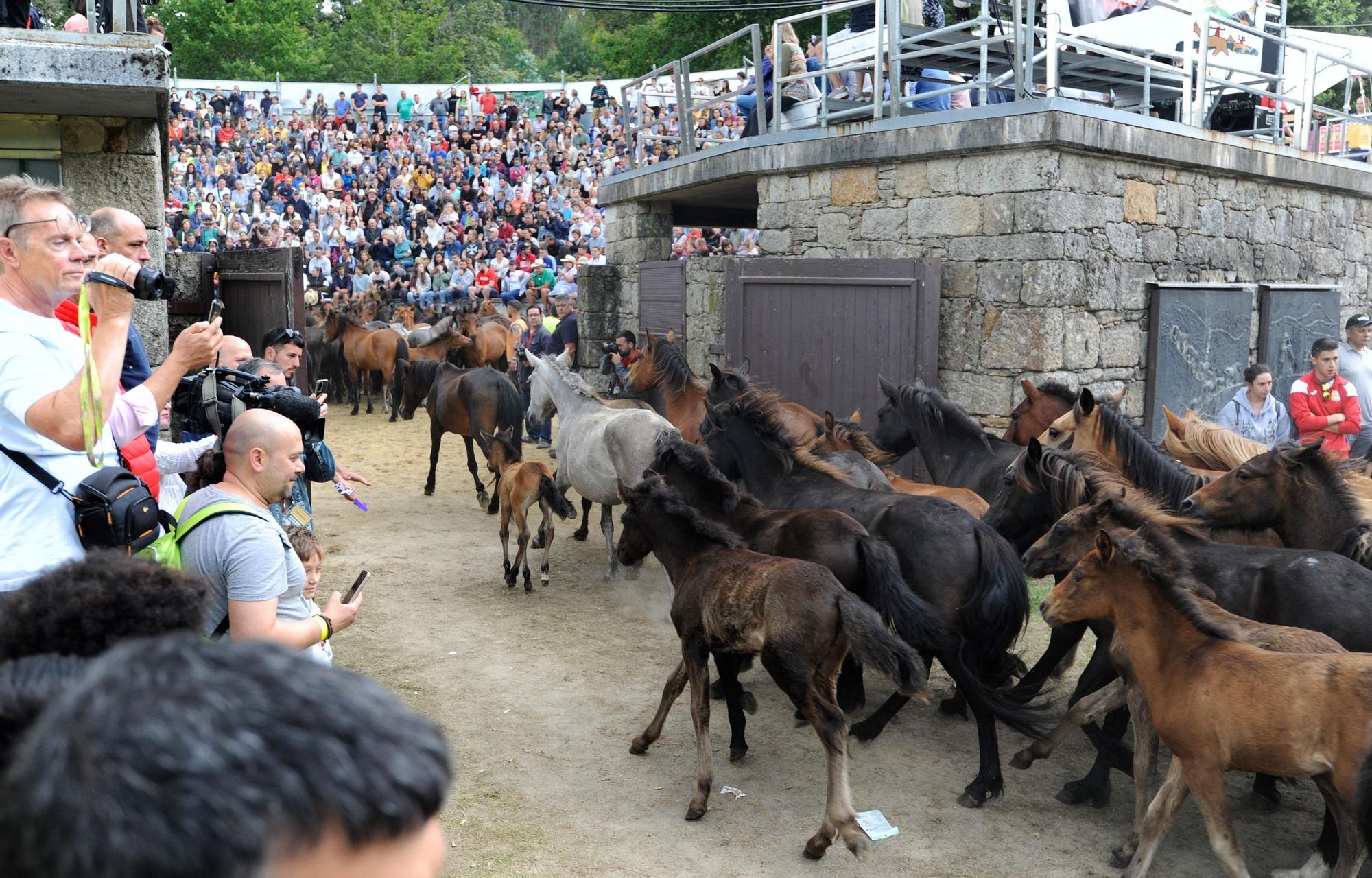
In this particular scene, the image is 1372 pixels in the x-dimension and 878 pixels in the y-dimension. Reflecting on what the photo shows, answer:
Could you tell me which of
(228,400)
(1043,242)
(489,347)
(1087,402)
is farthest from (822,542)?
(489,347)

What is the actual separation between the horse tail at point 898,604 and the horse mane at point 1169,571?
1054 millimetres

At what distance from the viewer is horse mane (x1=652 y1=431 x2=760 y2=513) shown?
18.1 feet

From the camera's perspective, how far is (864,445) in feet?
24.5

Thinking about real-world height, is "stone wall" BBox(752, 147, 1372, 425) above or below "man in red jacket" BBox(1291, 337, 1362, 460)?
above

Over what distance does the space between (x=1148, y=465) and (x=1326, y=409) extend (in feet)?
8.99

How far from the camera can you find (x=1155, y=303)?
28.2ft

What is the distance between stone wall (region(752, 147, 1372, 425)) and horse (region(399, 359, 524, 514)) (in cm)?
345

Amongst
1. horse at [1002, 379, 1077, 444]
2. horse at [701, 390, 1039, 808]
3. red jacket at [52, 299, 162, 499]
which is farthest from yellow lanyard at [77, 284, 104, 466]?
horse at [1002, 379, 1077, 444]

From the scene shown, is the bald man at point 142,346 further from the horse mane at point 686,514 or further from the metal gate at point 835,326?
the metal gate at point 835,326

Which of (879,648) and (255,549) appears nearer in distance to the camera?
(255,549)

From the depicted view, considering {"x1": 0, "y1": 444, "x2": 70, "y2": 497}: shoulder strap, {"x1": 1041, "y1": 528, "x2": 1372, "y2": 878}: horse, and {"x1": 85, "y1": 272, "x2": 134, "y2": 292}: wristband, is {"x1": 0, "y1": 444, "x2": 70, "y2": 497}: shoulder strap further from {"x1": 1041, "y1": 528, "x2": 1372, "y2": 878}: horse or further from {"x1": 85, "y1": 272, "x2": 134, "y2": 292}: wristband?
{"x1": 1041, "y1": 528, "x2": 1372, "y2": 878}: horse

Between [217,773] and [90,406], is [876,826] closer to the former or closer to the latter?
[90,406]

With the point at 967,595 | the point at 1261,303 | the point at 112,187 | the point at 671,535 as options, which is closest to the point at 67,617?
the point at 671,535

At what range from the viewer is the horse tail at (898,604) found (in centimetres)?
480
